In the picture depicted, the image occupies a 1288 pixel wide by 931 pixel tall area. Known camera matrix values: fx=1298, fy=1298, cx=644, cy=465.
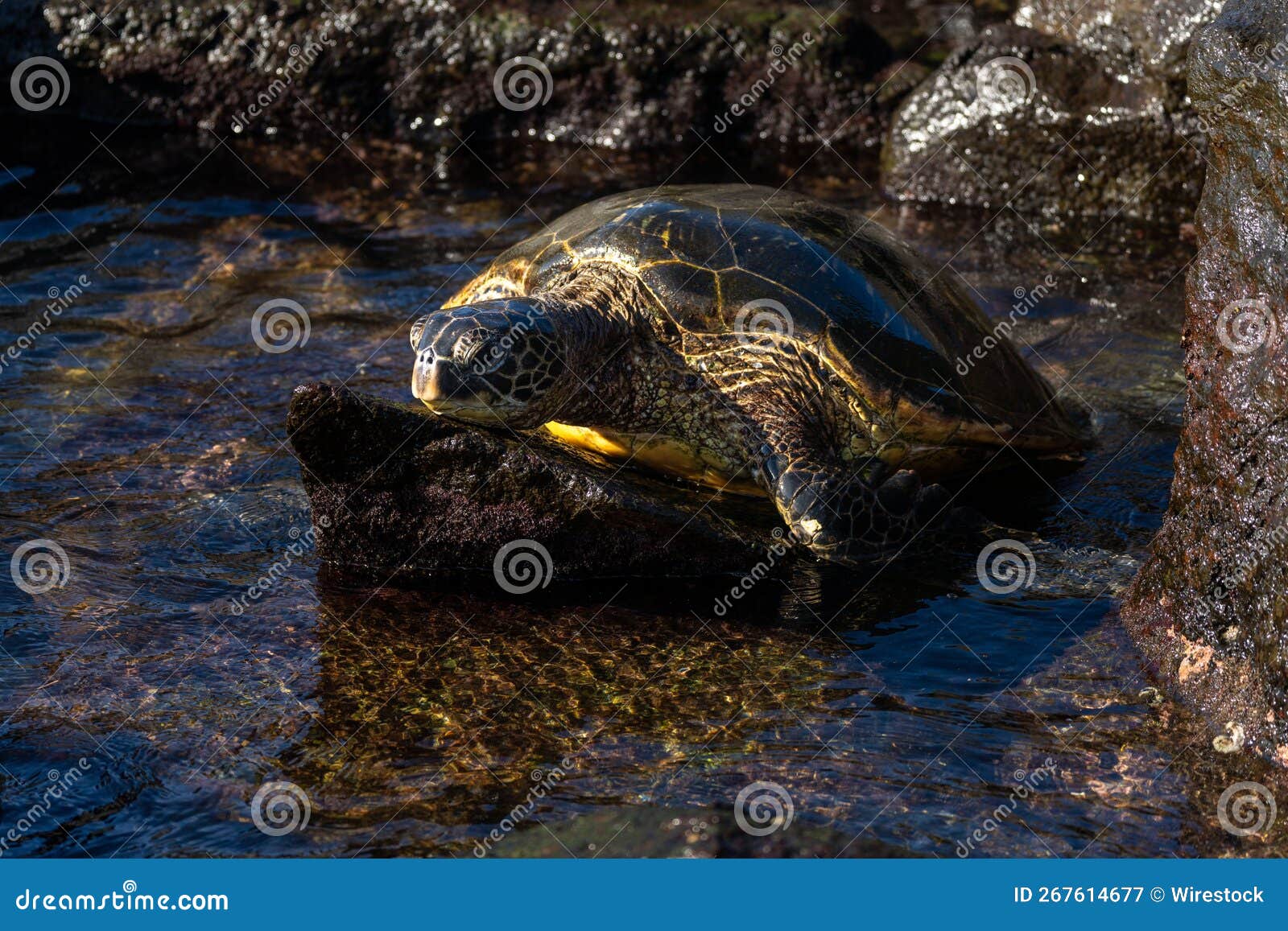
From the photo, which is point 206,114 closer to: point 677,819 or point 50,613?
point 50,613

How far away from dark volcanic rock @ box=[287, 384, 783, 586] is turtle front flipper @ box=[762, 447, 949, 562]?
0.24m

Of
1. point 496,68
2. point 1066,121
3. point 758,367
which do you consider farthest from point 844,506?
point 496,68

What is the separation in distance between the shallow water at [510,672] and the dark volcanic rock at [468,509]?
19 cm

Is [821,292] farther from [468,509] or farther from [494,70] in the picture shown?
[494,70]

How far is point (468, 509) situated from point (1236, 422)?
322 cm

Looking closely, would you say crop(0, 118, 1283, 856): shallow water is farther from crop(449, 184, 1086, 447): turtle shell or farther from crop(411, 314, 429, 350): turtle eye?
crop(411, 314, 429, 350): turtle eye

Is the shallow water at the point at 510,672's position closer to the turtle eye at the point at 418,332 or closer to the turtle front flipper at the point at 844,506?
the turtle front flipper at the point at 844,506

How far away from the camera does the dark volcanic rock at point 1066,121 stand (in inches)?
448

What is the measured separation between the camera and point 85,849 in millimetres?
4125

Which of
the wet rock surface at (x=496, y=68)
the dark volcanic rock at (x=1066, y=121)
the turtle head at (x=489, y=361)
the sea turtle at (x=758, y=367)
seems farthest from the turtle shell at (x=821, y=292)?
the wet rock surface at (x=496, y=68)

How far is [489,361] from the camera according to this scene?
5.95 meters

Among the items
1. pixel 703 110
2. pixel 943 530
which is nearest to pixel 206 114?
pixel 703 110

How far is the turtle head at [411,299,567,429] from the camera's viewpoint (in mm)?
5879

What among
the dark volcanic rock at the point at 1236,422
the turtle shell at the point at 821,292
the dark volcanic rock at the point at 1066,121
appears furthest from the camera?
the dark volcanic rock at the point at 1066,121
